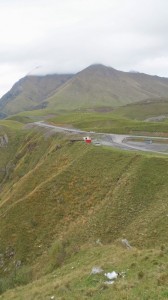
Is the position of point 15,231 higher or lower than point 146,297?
lower

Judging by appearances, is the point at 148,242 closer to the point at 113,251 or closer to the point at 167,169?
the point at 113,251

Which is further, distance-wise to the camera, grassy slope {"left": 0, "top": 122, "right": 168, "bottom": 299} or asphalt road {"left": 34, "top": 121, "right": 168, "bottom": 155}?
asphalt road {"left": 34, "top": 121, "right": 168, "bottom": 155}

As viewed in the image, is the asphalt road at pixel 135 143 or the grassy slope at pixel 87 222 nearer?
the grassy slope at pixel 87 222

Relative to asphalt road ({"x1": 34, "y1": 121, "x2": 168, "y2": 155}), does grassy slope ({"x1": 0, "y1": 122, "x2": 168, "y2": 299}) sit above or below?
below

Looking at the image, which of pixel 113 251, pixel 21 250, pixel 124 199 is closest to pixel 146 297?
pixel 113 251

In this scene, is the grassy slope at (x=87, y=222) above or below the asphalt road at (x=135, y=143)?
below

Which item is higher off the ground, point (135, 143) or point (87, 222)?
point (135, 143)

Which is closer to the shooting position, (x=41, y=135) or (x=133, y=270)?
(x=133, y=270)

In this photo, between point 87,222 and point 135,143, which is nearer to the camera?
point 87,222
